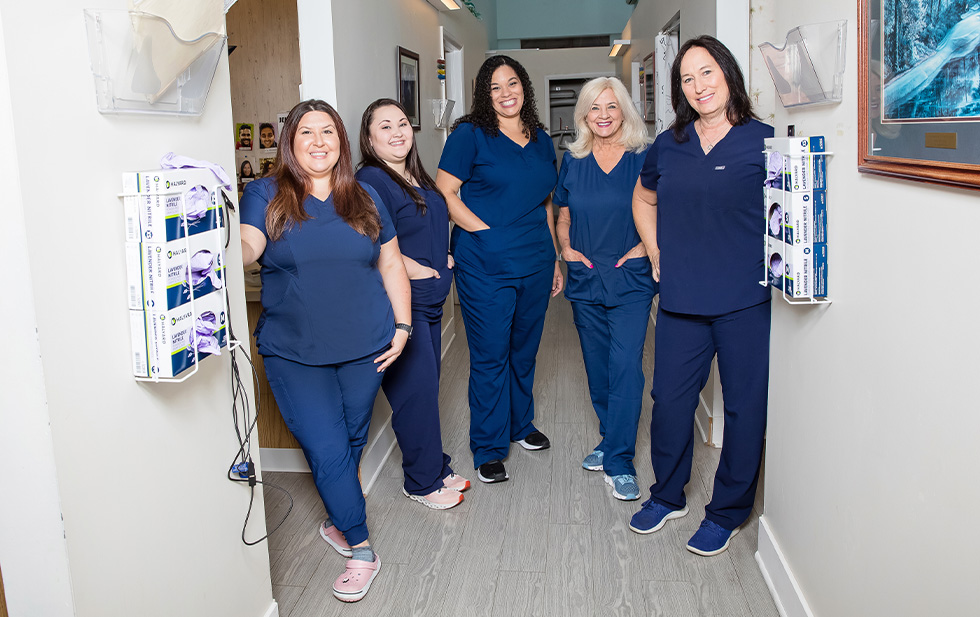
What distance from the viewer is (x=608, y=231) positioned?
279 centimetres

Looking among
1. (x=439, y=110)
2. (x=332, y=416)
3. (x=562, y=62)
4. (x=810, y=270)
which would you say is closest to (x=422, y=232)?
(x=332, y=416)

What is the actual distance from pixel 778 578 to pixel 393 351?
1232 millimetres

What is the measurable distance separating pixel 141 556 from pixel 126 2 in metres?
0.96

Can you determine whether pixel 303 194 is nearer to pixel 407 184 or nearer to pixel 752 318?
pixel 407 184

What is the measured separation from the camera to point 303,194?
2.10 m

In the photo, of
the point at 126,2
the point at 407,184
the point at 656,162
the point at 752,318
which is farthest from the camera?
the point at 407,184

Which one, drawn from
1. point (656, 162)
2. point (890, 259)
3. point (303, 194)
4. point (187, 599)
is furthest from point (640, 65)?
point (187, 599)

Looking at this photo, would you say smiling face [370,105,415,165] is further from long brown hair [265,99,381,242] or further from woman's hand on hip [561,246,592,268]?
woman's hand on hip [561,246,592,268]

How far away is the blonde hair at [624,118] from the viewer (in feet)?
9.15

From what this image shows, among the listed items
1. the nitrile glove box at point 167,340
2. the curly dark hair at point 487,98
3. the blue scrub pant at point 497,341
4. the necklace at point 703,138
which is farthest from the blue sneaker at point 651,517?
the nitrile glove box at point 167,340

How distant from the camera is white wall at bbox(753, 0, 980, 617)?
3.76 ft

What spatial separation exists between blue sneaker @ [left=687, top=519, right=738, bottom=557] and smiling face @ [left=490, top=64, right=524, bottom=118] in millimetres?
1574

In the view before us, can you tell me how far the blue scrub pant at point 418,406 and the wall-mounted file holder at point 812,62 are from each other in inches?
53.9

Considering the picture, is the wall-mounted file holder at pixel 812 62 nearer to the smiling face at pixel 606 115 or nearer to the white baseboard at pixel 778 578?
the smiling face at pixel 606 115
